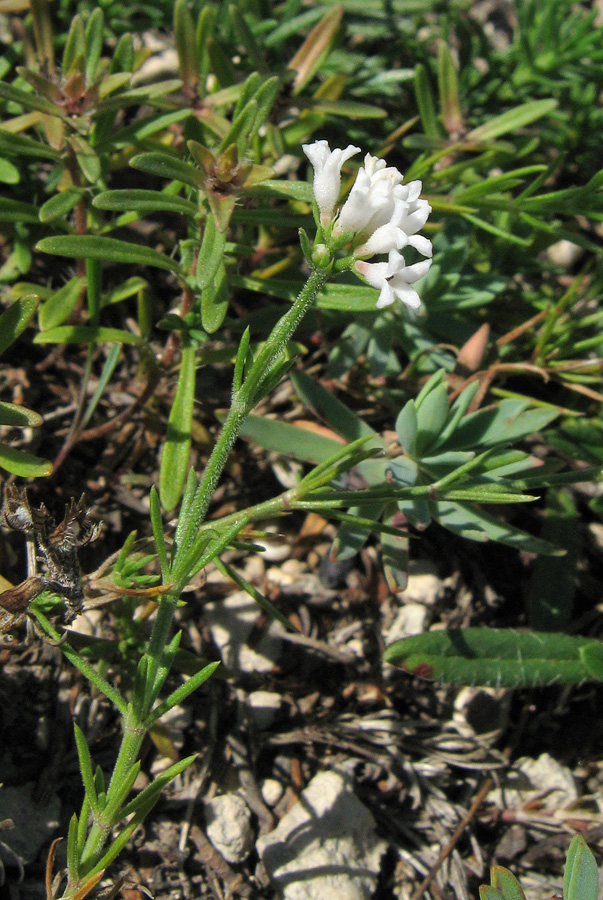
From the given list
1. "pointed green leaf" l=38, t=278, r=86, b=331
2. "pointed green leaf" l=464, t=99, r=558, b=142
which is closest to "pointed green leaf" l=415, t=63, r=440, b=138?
"pointed green leaf" l=464, t=99, r=558, b=142

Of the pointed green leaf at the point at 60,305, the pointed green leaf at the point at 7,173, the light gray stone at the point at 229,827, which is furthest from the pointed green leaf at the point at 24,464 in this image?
the light gray stone at the point at 229,827

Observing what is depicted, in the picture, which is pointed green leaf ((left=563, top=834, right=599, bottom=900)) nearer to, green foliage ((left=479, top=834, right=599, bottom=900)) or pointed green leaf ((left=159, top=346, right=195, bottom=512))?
green foliage ((left=479, top=834, right=599, bottom=900))

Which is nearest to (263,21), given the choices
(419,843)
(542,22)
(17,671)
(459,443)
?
(542,22)

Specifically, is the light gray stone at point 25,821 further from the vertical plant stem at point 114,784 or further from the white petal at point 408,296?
the white petal at point 408,296

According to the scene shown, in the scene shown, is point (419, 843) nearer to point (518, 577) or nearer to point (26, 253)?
point (518, 577)

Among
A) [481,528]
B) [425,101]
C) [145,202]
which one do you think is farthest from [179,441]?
[425,101]

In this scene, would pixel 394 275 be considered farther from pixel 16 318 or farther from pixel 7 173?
pixel 7 173
